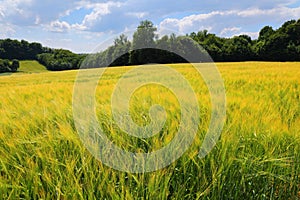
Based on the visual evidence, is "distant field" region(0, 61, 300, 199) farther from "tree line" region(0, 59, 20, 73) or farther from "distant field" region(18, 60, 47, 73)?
"distant field" region(18, 60, 47, 73)

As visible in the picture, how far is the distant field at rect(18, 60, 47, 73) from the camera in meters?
45.5

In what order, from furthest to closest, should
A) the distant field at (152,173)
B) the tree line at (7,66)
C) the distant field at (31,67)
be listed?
the distant field at (31,67) → the tree line at (7,66) → the distant field at (152,173)

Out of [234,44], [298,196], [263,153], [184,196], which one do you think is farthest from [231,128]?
[234,44]

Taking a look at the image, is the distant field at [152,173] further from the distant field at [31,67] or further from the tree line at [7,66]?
the distant field at [31,67]

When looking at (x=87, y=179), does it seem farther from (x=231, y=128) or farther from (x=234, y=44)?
(x=234, y=44)

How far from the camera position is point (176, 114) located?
76.2 inches

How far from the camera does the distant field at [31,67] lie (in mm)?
45531

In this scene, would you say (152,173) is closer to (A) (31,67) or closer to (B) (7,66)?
(B) (7,66)

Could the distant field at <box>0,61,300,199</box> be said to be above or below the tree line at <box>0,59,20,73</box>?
below

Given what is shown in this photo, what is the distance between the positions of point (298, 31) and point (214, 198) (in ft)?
141

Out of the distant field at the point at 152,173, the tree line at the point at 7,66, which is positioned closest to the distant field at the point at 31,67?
the tree line at the point at 7,66

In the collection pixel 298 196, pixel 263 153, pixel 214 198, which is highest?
pixel 263 153

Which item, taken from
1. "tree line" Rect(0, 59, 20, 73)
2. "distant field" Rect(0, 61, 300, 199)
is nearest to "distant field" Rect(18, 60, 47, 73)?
"tree line" Rect(0, 59, 20, 73)

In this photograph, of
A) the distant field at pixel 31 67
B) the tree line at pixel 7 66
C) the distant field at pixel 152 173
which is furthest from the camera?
the distant field at pixel 31 67
